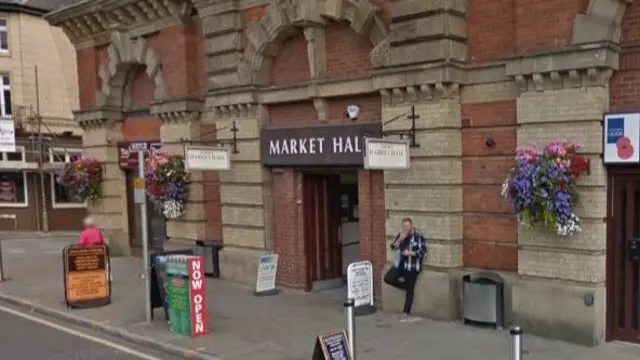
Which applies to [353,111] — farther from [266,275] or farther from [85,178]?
[85,178]

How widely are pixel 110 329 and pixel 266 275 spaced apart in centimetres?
314

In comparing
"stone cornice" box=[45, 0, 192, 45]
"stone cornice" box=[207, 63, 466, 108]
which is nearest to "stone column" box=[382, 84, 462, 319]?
"stone cornice" box=[207, 63, 466, 108]

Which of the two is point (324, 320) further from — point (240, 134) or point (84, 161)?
point (84, 161)

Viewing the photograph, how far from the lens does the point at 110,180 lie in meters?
16.2

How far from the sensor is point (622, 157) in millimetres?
7219

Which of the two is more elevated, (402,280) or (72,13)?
(72,13)

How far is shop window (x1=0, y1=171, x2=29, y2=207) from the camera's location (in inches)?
1064

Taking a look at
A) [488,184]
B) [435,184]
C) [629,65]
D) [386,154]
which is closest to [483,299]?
[488,184]

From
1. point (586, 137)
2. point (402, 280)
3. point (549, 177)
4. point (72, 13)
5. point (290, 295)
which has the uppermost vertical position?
point (72, 13)

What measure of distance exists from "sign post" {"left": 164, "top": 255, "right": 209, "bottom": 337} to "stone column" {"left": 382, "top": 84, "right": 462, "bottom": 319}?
340 centimetres

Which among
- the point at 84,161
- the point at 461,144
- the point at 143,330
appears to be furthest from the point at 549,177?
the point at 84,161

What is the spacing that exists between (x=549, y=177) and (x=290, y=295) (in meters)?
5.63

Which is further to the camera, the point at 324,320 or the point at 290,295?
the point at 290,295

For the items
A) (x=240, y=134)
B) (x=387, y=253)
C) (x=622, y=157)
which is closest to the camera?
(x=622, y=157)
